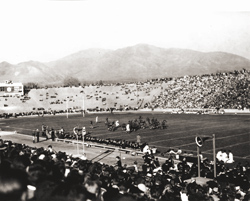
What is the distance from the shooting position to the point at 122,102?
98.5 m

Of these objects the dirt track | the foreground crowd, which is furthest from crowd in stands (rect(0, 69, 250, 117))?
the foreground crowd

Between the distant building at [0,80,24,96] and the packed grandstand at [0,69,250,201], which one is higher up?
the distant building at [0,80,24,96]

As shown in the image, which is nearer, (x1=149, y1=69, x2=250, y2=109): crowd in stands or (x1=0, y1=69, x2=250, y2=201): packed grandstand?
(x1=0, y1=69, x2=250, y2=201): packed grandstand

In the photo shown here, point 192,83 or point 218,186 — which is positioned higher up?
point 192,83

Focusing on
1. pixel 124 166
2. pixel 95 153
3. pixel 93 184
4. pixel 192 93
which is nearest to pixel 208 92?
pixel 192 93

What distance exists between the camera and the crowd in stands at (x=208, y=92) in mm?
71125

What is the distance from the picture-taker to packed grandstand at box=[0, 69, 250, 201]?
4627mm

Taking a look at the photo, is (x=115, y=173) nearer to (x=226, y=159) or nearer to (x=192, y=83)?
(x=226, y=159)

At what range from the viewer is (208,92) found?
272 feet

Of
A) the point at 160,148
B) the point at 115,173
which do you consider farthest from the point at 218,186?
the point at 160,148

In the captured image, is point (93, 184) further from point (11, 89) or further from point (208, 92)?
point (11, 89)

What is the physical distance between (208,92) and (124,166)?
72357 millimetres

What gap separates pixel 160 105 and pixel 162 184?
251 feet

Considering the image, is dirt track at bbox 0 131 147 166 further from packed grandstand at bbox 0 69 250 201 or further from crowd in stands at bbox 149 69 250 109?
crowd in stands at bbox 149 69 250 109
